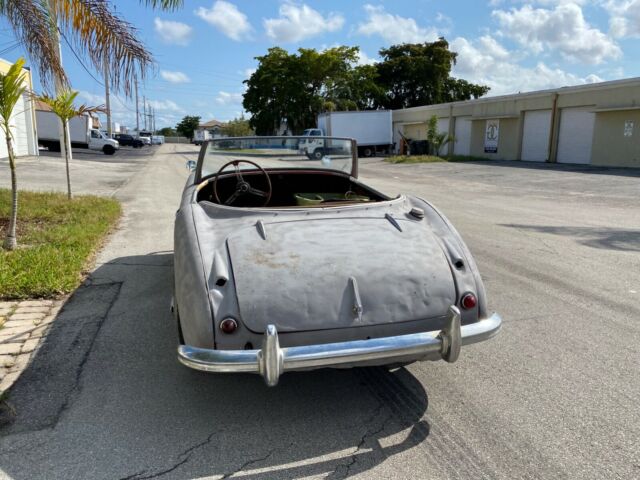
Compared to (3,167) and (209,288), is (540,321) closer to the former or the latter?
(209,288)

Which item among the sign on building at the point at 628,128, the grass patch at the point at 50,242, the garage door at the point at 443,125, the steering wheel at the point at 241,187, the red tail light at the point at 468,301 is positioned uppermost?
the garage door at the point at 443,125

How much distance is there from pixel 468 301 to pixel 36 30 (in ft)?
21.3

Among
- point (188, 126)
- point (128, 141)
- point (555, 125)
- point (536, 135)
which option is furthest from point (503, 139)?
point (188, 126)

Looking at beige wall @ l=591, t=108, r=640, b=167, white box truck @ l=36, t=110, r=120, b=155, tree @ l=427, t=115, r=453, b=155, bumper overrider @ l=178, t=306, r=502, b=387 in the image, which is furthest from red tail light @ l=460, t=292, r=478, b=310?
white box truck @ l=36, t=110, r=120, b=155

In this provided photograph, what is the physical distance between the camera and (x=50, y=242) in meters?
6.29

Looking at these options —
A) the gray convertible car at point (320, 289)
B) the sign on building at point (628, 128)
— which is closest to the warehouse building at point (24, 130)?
the gray convertible car at point (320, 289)

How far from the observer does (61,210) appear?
8938mm

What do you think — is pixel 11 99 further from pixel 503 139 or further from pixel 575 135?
pixel 503 139

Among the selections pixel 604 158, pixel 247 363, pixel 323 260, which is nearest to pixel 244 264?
pixel 323 260

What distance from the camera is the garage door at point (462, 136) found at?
33.4 meters

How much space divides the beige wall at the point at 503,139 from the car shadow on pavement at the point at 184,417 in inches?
1136

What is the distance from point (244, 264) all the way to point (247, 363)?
60cm

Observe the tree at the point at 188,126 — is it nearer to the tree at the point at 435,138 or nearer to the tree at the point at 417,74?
the tree at the point at 417,74

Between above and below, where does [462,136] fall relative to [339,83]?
below
